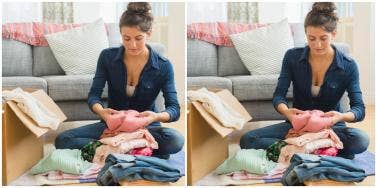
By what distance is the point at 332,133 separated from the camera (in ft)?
6.78

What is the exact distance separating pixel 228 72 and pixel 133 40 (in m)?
0.36

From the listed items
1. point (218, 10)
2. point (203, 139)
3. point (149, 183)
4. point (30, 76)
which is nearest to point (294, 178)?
point (203, 139)

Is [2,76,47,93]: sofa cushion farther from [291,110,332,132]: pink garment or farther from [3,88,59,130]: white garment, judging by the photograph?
[291,110,332,132]: pink garment

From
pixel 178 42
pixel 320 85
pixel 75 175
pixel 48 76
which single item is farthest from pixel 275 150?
pixel 48 76

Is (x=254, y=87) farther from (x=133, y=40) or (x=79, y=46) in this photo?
(x=79, y=46)

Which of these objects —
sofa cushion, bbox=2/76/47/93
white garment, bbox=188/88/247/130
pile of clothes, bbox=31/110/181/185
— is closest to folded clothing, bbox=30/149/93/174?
pile of clothes, bbox=31/110/181/185

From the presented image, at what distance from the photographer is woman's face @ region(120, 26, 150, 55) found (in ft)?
6.81

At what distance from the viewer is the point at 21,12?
2.08m

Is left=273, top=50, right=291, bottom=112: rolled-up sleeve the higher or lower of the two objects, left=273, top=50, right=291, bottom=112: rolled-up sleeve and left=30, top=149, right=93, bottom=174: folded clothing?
the higher

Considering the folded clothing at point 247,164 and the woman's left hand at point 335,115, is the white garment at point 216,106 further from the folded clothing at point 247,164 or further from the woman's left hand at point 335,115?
the woman's left hand at point 335,115

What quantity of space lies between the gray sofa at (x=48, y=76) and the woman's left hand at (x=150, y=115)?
34 millimetres

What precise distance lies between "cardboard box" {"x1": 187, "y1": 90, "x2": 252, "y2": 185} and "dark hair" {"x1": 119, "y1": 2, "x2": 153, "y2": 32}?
33 centimetres

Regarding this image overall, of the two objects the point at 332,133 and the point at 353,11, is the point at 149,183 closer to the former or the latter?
the point at 332,133

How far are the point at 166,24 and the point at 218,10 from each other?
194mm
